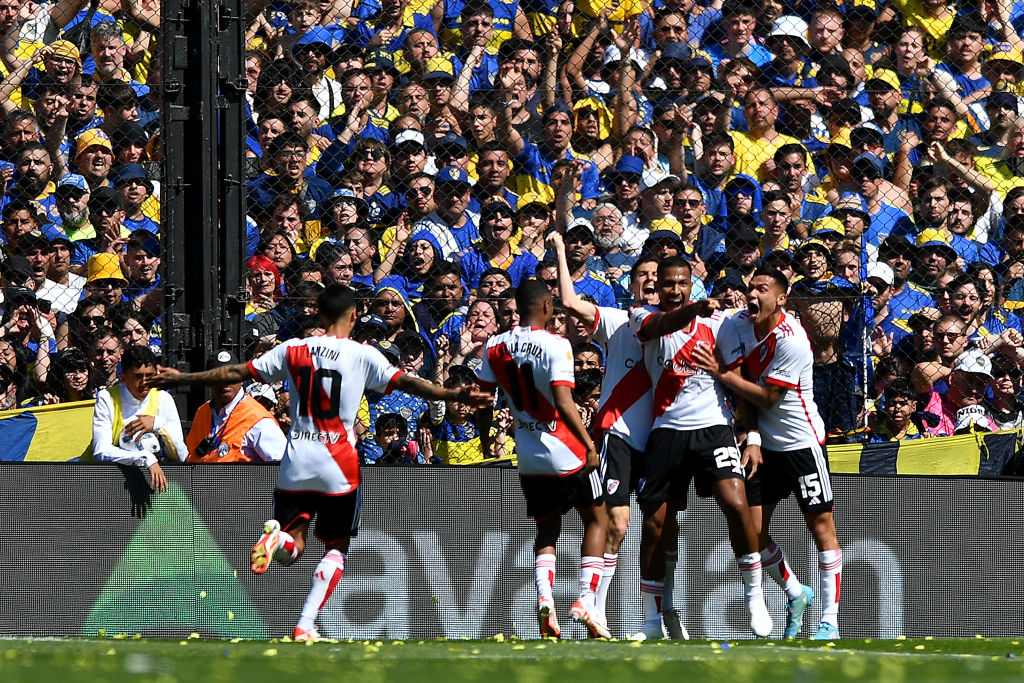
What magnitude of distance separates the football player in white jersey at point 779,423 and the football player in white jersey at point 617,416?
1.19 feet

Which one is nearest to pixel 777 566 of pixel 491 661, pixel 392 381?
pixel 392 381

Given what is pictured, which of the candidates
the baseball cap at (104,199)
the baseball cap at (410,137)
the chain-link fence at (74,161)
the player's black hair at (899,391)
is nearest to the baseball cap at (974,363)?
the player's black hair at (899,391)

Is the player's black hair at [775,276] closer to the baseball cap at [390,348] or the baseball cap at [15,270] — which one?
the baseball cap at [390,348]

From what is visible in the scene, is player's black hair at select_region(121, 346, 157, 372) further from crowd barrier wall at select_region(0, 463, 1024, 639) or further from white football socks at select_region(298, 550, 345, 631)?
white football socks at select_region(298, 550, 345, 631)

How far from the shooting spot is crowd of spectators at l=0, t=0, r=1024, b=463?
312 inches

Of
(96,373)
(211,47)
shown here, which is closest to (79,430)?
(96,373)

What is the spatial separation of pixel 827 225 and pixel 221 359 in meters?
3.82

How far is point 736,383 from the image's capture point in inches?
258

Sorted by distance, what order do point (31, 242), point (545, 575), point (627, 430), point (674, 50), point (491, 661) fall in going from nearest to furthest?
A: 1. point (491, 661)
2. point (545, 575)
3. point (627, 430)
4. point (31, 242)
5. point (674, 50)

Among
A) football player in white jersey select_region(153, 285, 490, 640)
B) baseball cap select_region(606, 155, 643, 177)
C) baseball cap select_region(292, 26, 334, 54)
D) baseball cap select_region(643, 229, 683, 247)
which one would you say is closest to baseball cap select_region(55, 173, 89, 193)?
baseball cap select_region(292, 26, 334, 54)

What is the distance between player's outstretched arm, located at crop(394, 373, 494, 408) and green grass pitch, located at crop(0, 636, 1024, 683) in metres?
1.09

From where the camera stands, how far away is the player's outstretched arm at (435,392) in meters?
6.27

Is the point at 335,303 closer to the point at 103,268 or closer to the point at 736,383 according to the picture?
the point at 736,383

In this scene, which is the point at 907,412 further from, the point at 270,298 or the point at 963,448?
the point at 270,298
